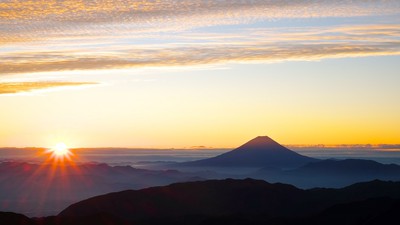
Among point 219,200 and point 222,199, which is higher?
point 222,199

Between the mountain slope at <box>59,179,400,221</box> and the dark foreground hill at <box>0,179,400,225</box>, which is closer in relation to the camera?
the dark foreground hill at <box>0,179,400,225</box>

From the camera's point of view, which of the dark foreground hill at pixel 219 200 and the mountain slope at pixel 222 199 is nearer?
the dark foreground hill at pixel 219 200

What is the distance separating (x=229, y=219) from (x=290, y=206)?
1439 inches

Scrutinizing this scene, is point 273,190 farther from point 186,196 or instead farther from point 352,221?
point 352,221

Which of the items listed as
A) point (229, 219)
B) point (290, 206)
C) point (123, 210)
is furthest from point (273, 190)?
point (229, 219)

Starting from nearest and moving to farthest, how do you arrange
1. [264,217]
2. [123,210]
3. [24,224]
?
1. [24,224]
2. [264,217]
3. [123,210]

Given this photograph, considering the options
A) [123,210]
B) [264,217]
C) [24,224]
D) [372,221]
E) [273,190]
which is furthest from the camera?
[273,190]

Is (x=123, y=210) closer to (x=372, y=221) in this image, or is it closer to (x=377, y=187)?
(x=377, y=187)

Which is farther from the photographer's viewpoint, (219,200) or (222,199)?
(222,199)

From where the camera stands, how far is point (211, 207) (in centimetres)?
15488

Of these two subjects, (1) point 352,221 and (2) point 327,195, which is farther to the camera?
(2) point 327,195

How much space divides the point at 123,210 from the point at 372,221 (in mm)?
68087

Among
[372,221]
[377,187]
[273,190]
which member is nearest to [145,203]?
[273,190]

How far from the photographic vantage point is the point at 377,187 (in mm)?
155125
